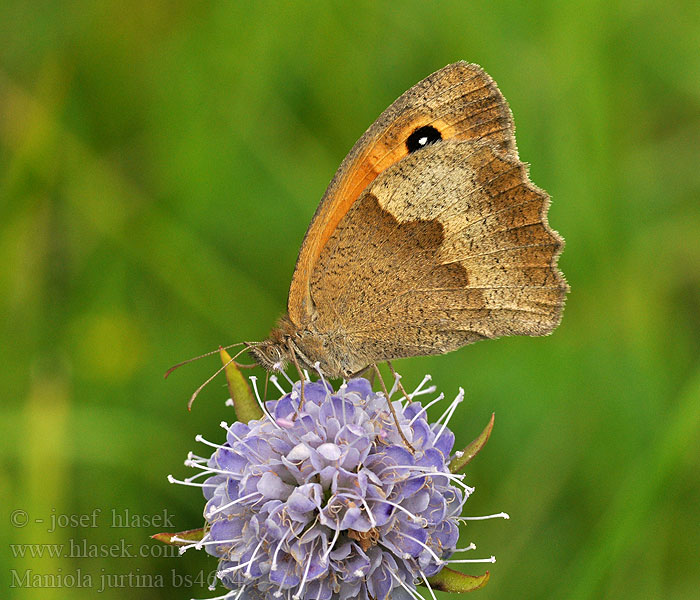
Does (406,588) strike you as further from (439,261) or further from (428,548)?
(439,261)

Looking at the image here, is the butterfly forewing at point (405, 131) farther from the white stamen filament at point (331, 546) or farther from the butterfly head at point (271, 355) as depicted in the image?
the white stamen filament at point (331, 546)

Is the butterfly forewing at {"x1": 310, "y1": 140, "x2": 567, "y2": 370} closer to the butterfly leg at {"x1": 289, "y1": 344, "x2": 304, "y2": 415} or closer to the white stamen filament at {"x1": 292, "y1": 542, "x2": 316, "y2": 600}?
the butterfly leg at {"x1": 289, "y1": 344, "x2": 304, "y2": 415}

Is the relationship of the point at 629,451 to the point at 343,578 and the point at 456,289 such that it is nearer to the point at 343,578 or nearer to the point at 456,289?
the point at 456,289

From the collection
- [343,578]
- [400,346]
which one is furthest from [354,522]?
[400,346]

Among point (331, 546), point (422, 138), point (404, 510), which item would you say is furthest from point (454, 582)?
point (422, 138)

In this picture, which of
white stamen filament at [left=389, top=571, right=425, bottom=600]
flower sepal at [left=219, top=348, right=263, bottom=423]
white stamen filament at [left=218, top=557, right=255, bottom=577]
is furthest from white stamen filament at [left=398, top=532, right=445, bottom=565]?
flower sepal at [left=219, top=348, right=263, bottom=423]

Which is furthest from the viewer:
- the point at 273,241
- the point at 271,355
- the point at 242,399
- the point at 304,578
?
the point at 273,241
